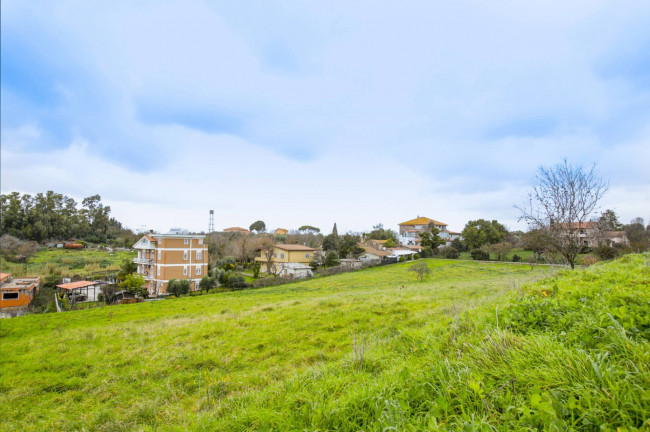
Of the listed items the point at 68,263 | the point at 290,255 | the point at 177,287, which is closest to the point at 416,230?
the point at 290,255

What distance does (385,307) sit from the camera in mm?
9016

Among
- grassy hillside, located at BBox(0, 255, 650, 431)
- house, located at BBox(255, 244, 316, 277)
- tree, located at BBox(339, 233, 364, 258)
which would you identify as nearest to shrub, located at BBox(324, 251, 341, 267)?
house, located at BBox(255, 244, 316, 277)

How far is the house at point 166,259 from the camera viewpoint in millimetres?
33250

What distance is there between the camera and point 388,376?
2730 millimetres

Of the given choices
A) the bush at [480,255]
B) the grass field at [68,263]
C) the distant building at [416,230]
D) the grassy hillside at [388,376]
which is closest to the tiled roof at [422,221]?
the distant building at [416,230]

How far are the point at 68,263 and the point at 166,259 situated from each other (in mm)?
12864

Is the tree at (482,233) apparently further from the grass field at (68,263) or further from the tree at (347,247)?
the grass field at (68,263)

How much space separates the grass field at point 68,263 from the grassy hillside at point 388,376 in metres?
31.3

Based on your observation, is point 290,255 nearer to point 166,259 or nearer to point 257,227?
point 166,259

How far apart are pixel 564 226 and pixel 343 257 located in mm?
39396

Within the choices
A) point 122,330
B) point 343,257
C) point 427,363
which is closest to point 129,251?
point 343,257

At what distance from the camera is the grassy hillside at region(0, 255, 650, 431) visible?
1.70 meters

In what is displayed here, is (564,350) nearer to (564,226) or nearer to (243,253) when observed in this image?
(564,226)

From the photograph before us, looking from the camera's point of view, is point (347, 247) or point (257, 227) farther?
point (257, 227)
